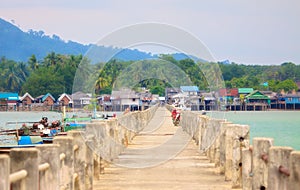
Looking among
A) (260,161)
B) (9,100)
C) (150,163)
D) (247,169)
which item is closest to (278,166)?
(260,161)

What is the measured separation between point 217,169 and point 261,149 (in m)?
6.74

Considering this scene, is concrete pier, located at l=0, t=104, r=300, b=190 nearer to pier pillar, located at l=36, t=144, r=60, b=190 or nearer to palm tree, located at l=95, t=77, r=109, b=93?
pier pillar, located at l=36, t=144, r=60, b=190

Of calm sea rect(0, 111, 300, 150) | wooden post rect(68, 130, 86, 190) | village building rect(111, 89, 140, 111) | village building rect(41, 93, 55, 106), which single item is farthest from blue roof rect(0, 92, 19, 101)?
wooden post rect(68, 130, 86, 190)

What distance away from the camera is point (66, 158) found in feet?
30.4

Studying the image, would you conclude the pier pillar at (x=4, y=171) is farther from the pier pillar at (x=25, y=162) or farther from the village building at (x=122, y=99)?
the village building at (x=122, y=99)

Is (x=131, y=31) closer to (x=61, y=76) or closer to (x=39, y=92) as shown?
(x=61, y=76)

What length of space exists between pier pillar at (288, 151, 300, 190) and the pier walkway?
6406 millimetres

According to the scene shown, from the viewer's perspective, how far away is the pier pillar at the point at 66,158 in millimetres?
9050

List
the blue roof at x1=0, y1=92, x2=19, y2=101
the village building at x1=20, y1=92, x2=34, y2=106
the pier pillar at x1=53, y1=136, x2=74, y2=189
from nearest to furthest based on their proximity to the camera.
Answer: the pier pillar at x1=53, y1=136, x2=74, y2=189
the village building at x1=20, y1=92, x2=34, y2=106
the blue roof at x1=0, y1=92, x2=19, y2=101

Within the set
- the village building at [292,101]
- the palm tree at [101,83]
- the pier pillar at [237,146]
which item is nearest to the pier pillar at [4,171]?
the pier pillar at [237,146]

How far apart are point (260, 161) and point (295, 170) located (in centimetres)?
279

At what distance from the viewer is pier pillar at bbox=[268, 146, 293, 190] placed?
697 centimetres

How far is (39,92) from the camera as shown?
137 m

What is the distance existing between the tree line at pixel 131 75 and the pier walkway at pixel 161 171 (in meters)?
15.1
